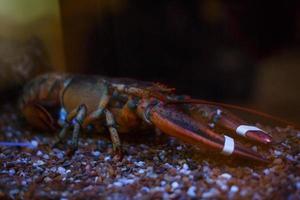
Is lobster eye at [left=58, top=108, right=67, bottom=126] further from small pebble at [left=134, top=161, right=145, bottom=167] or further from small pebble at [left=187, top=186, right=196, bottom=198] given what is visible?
small pebble at [left=187, top=186, right=196, bottom=198]

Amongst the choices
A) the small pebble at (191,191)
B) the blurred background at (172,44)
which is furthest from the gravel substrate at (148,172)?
the blurred background at (172,44)

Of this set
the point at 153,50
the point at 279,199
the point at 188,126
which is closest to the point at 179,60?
the point at 153,50

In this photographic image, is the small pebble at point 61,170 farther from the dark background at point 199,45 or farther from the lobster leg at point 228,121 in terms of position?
the dark background at point 199,45

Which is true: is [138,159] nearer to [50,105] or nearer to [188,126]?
[188,126]

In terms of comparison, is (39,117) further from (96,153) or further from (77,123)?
(96,153)

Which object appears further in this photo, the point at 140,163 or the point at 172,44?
the point at 172,44

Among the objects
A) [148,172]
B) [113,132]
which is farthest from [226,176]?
[113,132]

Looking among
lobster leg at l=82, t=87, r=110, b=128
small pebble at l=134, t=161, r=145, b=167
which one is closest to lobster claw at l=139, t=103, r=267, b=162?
small pebble at l=134, t=161, r=145, b=167
